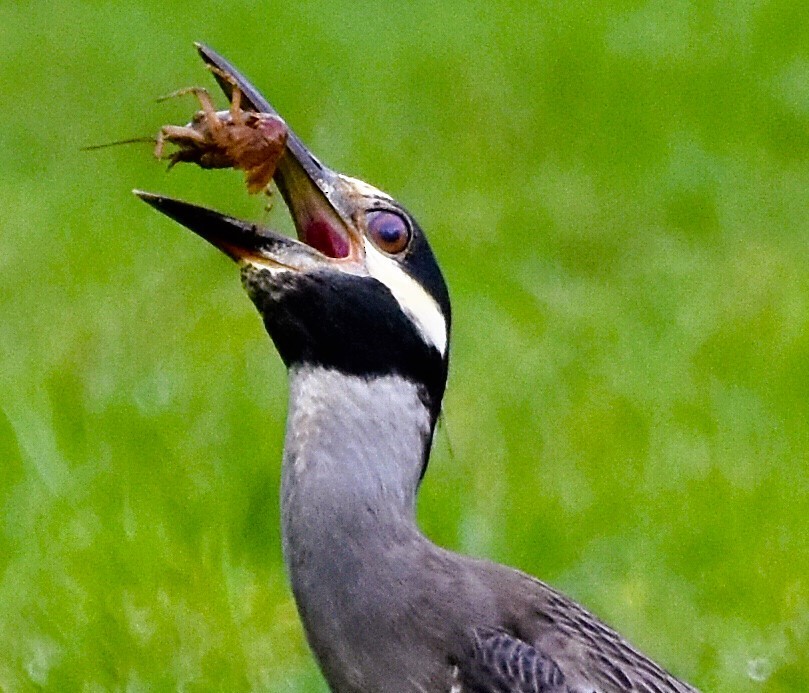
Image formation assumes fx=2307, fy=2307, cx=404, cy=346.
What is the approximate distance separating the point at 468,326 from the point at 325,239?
4.00 m

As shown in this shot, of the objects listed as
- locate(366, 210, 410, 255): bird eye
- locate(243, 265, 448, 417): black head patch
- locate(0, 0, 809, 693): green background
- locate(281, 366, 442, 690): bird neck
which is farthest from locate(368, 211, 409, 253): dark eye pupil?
locate(0, 0, 809, 693): green background

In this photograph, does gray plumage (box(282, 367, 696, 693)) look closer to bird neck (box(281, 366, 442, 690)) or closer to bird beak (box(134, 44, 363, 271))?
bird neck (box(281, 366, 442, 690))

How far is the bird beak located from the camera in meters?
5.02

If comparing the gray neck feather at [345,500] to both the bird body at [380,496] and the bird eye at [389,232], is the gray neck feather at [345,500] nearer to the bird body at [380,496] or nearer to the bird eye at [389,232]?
the bird body at [380,496]

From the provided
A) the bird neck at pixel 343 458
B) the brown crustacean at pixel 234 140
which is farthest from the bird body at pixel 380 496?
the brown crustacean at pixel 234 140

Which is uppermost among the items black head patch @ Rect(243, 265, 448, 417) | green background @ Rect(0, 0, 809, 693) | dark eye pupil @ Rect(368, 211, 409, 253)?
dark eye pupil @ Rect(368, 211, 409, 253)

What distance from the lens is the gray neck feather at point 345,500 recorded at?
4895 millimetres

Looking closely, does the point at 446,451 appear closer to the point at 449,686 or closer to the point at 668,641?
the point at 668,641

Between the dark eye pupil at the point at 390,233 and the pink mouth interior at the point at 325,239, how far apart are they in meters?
0.07

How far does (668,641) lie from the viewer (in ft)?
22.7

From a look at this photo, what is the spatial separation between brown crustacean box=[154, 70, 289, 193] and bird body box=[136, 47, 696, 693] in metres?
0.26

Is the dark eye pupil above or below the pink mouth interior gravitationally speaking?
above

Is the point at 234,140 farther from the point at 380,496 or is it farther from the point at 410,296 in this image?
the point at 380,496

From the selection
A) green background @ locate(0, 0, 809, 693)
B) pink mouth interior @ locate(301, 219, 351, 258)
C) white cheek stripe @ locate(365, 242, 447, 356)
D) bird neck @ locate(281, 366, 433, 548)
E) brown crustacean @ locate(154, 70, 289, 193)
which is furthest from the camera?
green background @ locate(0, 0, 809, 693)
